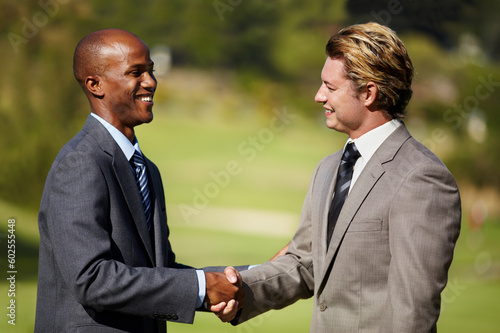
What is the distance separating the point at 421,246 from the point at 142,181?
3.58 ft

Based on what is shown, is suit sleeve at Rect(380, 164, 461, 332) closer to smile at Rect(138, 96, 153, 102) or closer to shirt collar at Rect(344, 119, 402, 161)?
shirt collar at Rect(344, 119, 402, 161)

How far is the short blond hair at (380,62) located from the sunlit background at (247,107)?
21.4 feet

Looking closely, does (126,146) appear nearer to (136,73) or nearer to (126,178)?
(126,178)

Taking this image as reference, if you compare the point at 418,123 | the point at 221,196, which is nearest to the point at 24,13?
the point at 221,196

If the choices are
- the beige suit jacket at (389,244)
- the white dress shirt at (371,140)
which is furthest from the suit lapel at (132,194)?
the white dress shirt at (371,140)

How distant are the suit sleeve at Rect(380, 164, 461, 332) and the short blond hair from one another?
36 centimetres

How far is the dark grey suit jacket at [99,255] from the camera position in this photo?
215 cm

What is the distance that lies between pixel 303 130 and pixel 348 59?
783 cm

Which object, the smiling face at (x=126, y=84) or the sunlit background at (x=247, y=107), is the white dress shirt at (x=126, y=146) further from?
the sunlit background at (x=247, y=107)

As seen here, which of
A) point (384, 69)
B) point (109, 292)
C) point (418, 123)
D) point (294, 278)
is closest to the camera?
point (109, 292)

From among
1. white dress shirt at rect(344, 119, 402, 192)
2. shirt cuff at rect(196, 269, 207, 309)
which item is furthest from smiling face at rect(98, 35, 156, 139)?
white dress shirt at rect(344, 119, 402, 192)

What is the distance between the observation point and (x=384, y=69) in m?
2.35

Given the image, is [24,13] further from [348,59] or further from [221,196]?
[348,59]

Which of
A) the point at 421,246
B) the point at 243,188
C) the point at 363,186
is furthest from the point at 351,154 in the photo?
the point at 243,188
